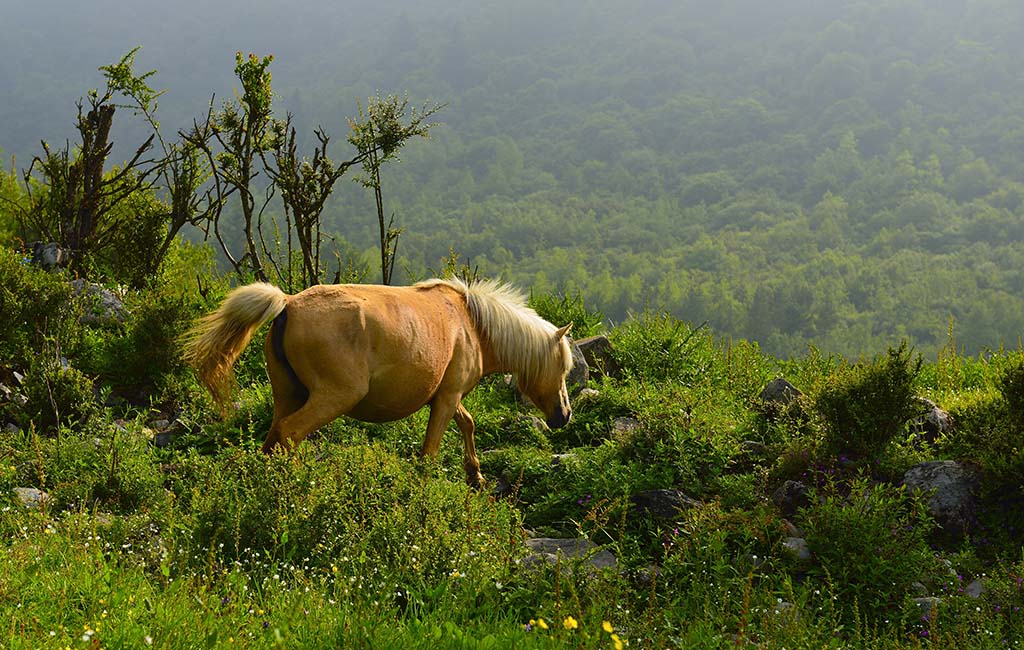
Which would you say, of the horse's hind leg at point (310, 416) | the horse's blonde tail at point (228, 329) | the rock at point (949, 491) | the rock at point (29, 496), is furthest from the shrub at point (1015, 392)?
the rock at point (29, 496)

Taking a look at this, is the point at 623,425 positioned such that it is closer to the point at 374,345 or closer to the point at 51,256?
the point at 374,345

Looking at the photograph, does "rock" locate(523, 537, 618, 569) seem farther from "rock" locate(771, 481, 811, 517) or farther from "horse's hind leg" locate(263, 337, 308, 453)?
"horse's hind leg" locate(263, 337, 308, 453)

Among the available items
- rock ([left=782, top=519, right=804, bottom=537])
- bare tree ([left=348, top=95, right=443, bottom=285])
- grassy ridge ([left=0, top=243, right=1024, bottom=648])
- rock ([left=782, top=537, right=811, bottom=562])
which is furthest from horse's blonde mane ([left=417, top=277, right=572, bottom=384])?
bare tree ([left=348, top=95, right=443, bottom=285])

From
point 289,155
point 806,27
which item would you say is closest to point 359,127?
point 289,155

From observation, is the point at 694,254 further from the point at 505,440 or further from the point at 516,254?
the point at 505,440

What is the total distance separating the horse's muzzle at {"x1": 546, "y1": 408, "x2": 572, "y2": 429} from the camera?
7.34m

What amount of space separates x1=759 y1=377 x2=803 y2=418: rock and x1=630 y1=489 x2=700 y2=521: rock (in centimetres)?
180

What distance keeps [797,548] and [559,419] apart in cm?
245

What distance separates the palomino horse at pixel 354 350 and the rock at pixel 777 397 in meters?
2.50

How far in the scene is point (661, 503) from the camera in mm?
5945

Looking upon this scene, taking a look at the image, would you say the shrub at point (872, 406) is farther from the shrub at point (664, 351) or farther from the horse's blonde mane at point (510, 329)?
the shrub at point (664, 351)

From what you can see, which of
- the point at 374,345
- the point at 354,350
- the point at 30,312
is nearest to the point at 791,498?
the point at 374,345

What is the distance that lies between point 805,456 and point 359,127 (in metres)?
7.51

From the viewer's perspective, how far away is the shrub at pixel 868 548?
502cm
